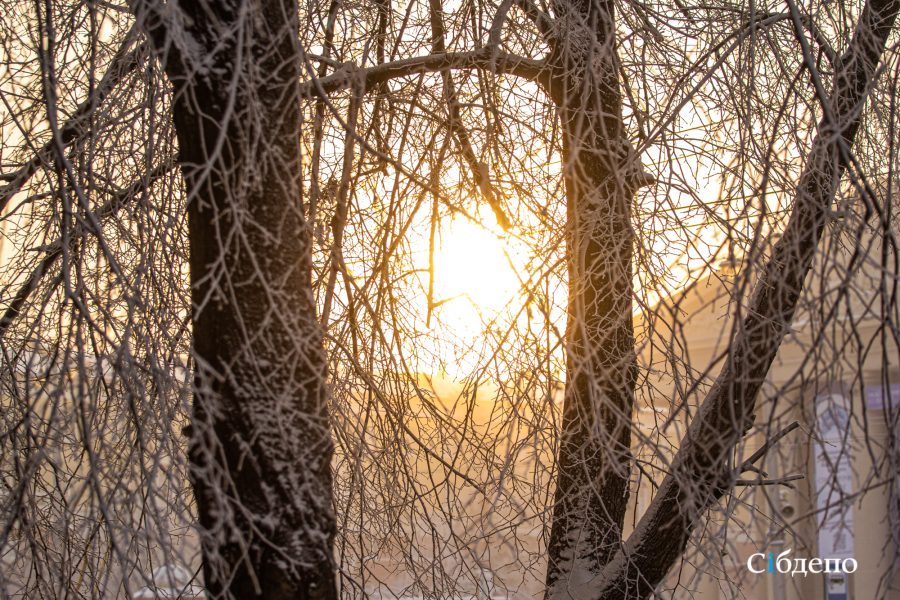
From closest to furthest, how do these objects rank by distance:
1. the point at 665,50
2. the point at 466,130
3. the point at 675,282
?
the point at 466,130, the point at 665,50, the point at 675,282

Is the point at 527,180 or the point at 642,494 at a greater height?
the point at 642,494

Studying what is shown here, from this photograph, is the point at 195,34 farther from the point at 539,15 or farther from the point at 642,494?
the point at 642,494

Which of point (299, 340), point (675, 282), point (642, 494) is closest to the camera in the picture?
point (299, 340)

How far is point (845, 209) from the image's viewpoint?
2.14 metres

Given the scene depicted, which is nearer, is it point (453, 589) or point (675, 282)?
point (453, 589)

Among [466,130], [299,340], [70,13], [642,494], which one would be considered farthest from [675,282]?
[642,494]

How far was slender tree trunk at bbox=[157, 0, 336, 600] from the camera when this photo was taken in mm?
2158

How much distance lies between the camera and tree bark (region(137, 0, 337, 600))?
7.08 ft

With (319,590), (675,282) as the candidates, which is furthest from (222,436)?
(675,282)

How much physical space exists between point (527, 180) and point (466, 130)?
1.57ft

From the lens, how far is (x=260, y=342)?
2.19 meters

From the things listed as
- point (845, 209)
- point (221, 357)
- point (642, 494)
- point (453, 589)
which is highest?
point (642, 494)

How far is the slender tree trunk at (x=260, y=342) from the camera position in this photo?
2.16 m

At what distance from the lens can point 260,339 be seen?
2193mm
